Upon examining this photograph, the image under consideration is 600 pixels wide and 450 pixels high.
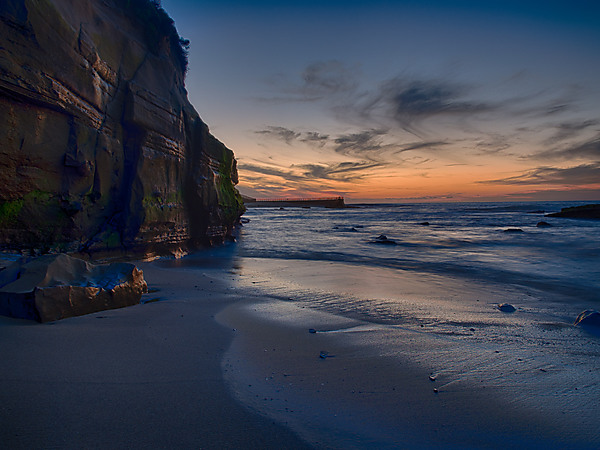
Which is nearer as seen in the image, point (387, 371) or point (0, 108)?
point (387, 371)

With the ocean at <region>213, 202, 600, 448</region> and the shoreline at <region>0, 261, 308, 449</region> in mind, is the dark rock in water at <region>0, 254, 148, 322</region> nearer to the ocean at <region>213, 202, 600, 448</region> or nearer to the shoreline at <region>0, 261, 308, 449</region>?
the shoreline at <region>0, 261, 308, 449</region>

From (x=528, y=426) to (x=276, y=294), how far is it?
417cm

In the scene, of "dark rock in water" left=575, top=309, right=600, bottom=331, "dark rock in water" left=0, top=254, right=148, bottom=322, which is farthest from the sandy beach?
"dark rock in water" left=575, top=309, right=600, bottom=331

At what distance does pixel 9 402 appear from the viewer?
182cm

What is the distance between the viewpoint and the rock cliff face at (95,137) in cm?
550

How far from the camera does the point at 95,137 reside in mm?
7176

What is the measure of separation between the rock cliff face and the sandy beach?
13.4 feet

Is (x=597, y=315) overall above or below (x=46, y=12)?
below

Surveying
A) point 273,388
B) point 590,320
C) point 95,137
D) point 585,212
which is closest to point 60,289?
point 273,388

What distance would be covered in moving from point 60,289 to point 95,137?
5.24 m

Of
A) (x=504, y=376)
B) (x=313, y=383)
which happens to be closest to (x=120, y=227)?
(x=313, y=383)

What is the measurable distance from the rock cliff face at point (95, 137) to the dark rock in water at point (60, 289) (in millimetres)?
3110

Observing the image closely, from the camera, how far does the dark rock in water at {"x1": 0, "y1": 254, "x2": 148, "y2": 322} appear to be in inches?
125

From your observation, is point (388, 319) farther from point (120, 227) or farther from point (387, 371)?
point (120, 227)
